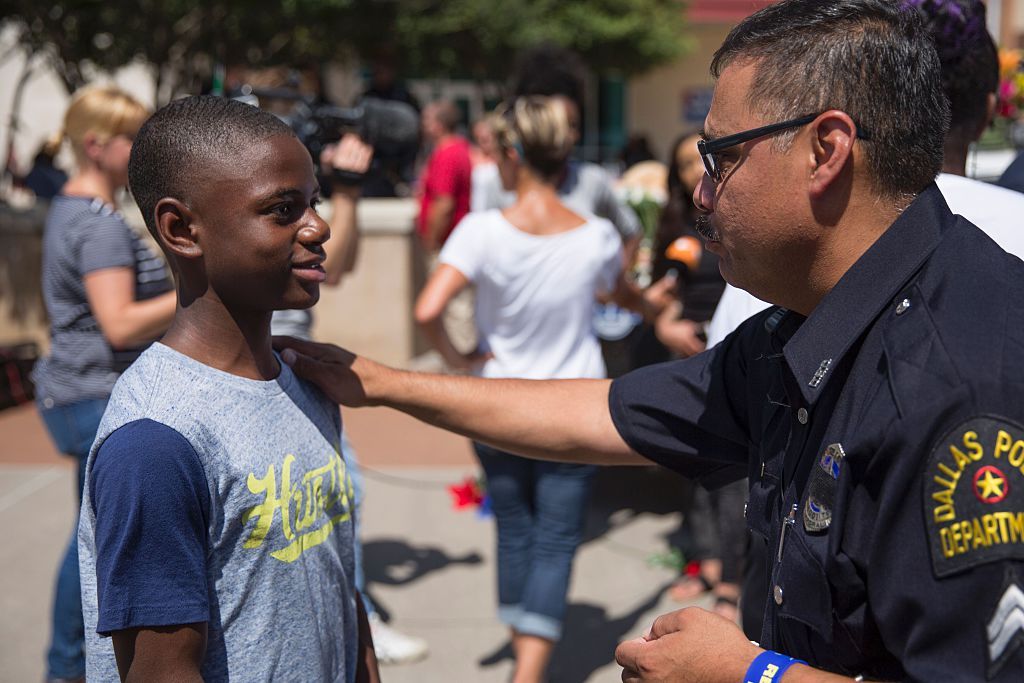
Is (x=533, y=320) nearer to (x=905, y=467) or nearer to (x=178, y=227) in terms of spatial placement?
(x=178, y=227)

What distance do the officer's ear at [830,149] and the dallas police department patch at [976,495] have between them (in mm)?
462

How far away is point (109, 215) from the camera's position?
343 cm

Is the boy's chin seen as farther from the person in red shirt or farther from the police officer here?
the person in red shirt

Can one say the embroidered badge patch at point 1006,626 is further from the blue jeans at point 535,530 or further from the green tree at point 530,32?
the green tree at point 530,32

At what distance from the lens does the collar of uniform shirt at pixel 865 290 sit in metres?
1.53

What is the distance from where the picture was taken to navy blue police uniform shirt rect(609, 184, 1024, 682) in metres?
1.27

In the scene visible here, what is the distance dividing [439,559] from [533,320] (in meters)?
1.74

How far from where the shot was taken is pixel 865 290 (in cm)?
157

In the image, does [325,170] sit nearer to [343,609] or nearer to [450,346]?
[450,346]

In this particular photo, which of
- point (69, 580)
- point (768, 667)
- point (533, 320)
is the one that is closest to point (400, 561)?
point (533, 320)

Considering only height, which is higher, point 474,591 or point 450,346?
point 450,346

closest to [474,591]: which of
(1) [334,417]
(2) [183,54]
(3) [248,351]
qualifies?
(1) [334,417]

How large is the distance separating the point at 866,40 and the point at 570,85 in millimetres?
4496

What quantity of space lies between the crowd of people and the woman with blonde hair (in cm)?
133
